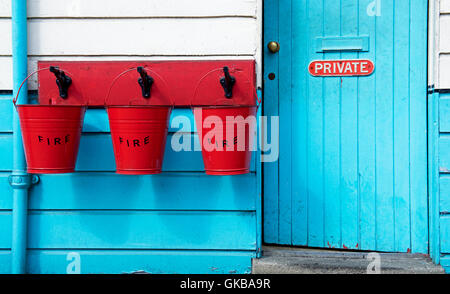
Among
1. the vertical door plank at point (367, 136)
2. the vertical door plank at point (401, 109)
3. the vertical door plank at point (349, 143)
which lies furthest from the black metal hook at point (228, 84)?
the vertical door plank at point (401, 109)

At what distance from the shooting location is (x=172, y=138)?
269 centimetres

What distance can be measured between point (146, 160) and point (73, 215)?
0.73 meters

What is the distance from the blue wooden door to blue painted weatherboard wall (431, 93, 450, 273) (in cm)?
16

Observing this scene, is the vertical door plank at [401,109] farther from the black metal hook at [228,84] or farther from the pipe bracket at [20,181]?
the pipe bracket at [20,181]

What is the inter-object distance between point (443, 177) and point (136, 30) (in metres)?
2.12

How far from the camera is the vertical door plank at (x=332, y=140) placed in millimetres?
2883

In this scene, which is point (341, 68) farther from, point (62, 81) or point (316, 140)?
point (62, 81)

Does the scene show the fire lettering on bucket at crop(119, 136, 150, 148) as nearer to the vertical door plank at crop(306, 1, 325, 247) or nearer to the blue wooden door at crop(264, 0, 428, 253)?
the blue wooden door at crop(264, 0, 428, 253)

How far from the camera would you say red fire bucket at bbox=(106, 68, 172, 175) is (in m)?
2.33

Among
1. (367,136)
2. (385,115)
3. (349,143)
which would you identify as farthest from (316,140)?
(385,115)
